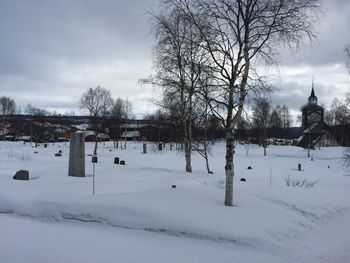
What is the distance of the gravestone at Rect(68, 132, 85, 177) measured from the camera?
17362mm

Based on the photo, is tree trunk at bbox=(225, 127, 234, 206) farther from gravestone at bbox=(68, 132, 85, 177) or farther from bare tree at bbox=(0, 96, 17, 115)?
bare tree at bbox=(0, 96, 17, 115)

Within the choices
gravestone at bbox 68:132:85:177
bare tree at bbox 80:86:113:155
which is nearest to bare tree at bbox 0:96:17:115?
bare tree at bbox 80:86:113:155

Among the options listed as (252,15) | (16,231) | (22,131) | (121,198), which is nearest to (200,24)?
(252,15)

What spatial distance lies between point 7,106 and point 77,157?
4721 inches

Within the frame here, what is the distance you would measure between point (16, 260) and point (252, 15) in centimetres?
839

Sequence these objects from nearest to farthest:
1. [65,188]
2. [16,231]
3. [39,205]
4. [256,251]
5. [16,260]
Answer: [16,260] < [256,251] < [16,231] < [39,205] < [65,188]

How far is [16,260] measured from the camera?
6836mm

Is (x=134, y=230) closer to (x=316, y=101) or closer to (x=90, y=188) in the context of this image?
(x=90, y=188)

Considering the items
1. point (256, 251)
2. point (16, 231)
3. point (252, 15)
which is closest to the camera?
point (256, 251)

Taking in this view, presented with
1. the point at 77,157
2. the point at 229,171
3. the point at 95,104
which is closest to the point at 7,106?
the point at 95,104

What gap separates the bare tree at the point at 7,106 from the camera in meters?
126

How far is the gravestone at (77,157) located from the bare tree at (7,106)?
117 metres

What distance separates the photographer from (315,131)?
277 feet

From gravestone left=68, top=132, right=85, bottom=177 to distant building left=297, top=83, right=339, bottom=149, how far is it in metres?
62.8
